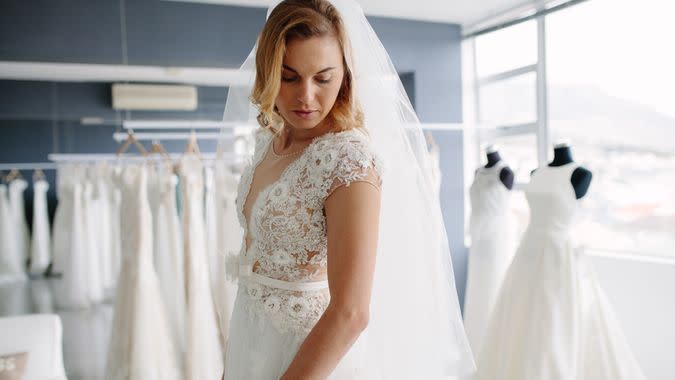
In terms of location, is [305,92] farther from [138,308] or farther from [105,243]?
[105,243]

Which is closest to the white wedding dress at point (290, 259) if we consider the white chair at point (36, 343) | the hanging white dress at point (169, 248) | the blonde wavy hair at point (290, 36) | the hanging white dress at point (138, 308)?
the blonde wavy hair at point (290, 36)

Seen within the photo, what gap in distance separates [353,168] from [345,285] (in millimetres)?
187

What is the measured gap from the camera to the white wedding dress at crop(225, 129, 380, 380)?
87 cm

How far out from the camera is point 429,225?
3.85ft

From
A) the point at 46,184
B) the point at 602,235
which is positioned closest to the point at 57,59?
the point at 46,184

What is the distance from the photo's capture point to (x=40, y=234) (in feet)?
15.2

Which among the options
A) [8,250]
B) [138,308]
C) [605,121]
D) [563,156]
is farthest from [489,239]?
[8,250]

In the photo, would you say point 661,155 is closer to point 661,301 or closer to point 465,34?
point 661,301

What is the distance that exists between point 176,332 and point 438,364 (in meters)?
2.20

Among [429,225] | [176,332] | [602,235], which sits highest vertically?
[429,225]

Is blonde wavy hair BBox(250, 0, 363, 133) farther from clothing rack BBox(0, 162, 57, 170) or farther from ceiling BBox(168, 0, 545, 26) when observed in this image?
clothing rack BBox(0, 162, 57, 170)

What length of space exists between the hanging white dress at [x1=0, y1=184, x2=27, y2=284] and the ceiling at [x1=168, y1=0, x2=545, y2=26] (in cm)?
271

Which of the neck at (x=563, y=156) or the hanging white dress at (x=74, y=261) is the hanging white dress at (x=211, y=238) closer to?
the neck at (x=563, y=156)

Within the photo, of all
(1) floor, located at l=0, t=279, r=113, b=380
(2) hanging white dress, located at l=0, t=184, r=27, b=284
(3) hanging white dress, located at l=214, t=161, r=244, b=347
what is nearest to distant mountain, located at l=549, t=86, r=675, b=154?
(3) hanging white dress, located at l=214, t=161, r=244, b=347
